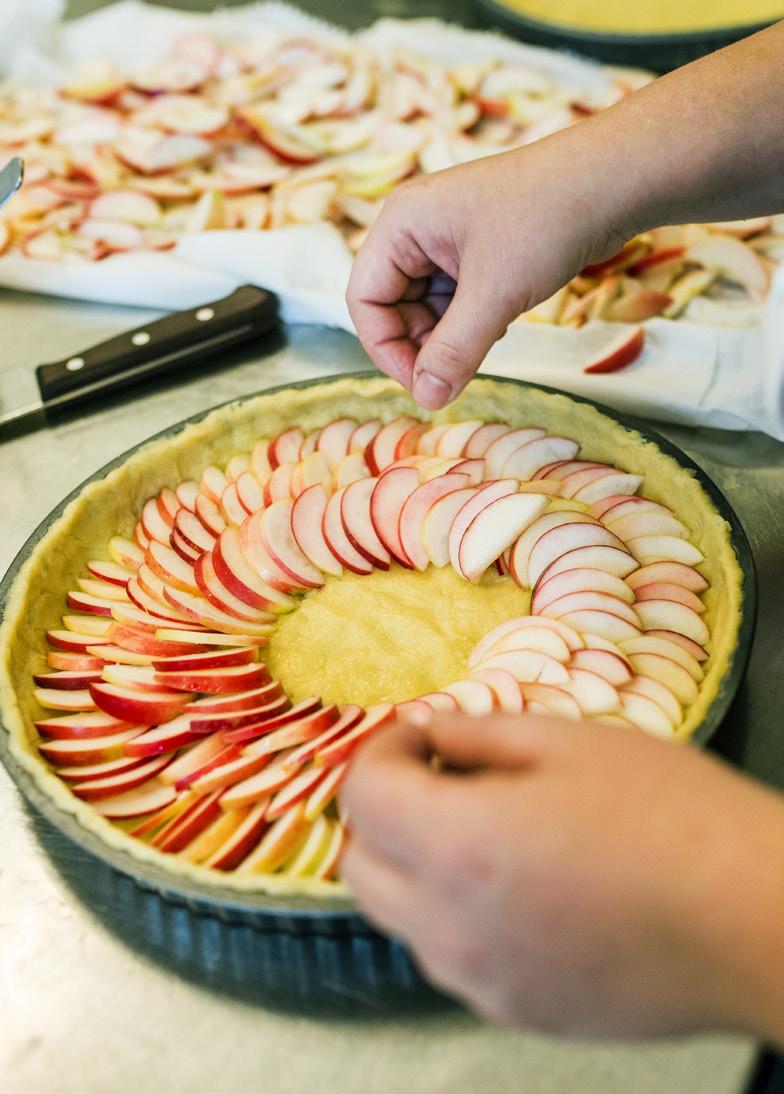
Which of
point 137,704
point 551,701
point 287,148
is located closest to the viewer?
point 551,701

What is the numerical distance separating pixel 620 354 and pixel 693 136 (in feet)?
2.19

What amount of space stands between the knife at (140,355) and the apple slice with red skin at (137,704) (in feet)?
3.36

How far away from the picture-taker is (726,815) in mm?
941

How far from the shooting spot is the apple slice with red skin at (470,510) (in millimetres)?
1893

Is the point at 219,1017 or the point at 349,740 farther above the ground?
the point at 349,740

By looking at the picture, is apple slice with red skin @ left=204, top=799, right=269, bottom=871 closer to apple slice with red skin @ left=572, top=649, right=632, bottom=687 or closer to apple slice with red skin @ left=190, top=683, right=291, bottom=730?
apple slice with red skin @ left=190, top=683, right=291, bottom=730

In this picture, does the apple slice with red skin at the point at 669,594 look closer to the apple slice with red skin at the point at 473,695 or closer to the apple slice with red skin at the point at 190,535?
the apple slice with red skin at the point at 473,695

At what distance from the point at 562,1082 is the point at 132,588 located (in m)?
1.10

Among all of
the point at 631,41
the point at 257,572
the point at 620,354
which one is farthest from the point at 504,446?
the point at 631,41

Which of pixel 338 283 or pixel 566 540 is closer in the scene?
pixel 566 540

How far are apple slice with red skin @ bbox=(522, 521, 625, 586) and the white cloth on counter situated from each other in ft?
1.14

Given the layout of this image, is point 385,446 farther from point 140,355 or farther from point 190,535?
point 140,355

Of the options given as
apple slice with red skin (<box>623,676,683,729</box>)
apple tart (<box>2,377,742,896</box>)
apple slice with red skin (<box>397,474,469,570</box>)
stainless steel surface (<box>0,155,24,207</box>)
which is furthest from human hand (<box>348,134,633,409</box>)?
stainless steel surface (<box>0,155,24,207</box>)

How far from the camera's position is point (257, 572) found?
1933mm
